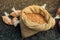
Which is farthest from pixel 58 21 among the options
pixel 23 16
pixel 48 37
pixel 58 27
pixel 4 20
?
A: pixel 4 20

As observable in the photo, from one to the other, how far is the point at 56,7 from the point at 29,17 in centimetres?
33

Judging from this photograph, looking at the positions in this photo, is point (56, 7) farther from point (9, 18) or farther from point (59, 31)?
point (9, 18)

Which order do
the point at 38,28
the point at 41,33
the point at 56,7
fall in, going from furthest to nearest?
the point at 56,7
the point at 41,33
the point at 38,28

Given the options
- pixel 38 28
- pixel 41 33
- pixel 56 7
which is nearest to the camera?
pixel 38 28

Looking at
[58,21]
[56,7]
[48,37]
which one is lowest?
[48,37]

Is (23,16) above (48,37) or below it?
above

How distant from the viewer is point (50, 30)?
1.27 meters

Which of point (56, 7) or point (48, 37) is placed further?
point (56, 7)

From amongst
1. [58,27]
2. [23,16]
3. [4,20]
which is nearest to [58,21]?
[58,27]

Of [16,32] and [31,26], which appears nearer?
[31,26]

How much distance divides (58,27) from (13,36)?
36cm

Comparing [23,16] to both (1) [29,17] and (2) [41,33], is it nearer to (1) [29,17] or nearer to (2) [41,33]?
(1) [29,17]

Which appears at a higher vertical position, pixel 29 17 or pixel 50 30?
pixel 29 17

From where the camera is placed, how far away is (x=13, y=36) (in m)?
1.22
